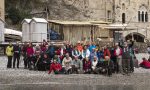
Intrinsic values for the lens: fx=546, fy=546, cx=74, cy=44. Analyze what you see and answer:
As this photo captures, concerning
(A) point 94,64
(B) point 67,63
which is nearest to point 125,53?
(A) point 94,64

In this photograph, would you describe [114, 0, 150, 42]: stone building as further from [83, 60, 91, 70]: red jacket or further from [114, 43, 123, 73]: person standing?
[83, 60, 91, 70]: red jacket

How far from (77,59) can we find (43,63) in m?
1.89

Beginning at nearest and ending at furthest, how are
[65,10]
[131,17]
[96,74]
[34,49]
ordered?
[96,74]
[34,49]
[65,10]
[131,17]

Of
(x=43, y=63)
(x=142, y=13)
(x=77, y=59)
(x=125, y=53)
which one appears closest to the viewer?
(x=77, y=59)

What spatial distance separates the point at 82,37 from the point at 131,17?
89.0 ft

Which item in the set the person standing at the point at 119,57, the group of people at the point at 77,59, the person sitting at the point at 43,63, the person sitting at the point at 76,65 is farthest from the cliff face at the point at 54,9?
the person sitting at the point at 76,65

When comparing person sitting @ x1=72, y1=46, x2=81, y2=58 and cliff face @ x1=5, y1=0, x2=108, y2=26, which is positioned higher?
cliff face @ x1=5, y1=0, x2=108, y2=26

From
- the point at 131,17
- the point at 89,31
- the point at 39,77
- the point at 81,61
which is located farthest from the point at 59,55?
→ the point at 131,17

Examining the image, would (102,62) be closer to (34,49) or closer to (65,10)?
(34,49)

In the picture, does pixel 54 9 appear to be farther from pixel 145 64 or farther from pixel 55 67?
pixel 55 67

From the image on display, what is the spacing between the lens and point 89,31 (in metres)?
51.5

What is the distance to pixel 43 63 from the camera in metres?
30.0

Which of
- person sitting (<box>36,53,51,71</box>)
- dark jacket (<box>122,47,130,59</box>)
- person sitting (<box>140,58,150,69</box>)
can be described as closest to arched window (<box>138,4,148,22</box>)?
person sitting (<box>140,58,150,69</box>)

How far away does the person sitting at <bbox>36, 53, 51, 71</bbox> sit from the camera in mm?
29914
